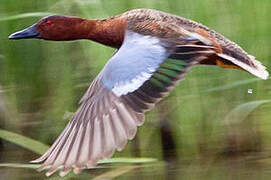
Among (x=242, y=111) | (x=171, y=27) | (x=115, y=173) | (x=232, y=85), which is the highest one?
(x=171, y=27)

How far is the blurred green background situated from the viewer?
498 centimetres

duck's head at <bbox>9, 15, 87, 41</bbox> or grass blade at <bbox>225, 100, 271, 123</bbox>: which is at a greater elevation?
duck's head at <bbox>9, 15, 87, 41</bbox>

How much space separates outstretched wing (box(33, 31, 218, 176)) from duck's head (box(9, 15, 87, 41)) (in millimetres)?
588

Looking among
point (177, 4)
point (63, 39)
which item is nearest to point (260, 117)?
point (177, 4)

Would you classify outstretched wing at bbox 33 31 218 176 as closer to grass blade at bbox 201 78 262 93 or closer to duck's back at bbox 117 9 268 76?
duck's back at bbox 117 9 268 76

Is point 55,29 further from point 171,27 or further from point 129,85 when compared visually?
point 129,85

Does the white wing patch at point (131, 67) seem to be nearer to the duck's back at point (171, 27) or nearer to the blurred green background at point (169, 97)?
the duck's back at point (171, 27)

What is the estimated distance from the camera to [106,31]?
15.7ft

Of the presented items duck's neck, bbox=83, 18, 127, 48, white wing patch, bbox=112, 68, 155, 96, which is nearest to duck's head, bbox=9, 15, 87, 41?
duck's neck, bbox=83, 18, 127, 48

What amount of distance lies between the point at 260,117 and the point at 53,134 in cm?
100

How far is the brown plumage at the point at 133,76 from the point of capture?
4.11m

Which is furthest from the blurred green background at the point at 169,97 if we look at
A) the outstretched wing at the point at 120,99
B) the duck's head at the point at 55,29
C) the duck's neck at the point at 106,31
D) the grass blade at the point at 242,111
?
the outstretched wing at the point at 120,99

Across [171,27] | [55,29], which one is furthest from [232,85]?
[55,29]

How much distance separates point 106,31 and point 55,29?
0.30 m
